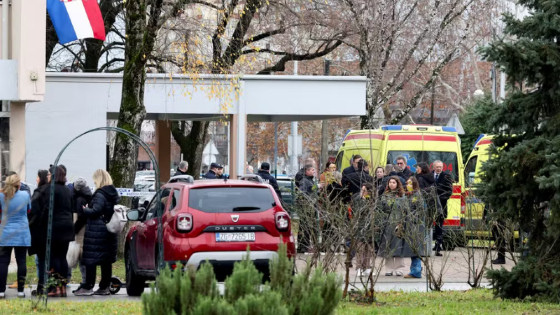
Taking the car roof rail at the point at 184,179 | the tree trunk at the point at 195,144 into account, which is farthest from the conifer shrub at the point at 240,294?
the tree trunk at the point at 195,144

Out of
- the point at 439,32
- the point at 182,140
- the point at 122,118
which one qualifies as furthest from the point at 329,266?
the point at 182,140

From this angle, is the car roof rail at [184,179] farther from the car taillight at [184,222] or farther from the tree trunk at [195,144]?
the tree trunk at [195,144]

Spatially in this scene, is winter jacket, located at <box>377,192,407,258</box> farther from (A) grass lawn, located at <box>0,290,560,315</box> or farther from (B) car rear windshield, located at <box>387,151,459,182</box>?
(B) car rear windshield, located at <box>387,151,459,182</box>

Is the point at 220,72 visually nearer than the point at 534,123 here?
No

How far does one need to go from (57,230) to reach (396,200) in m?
4.46

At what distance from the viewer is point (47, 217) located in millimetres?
14312

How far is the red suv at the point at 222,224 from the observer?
44.3 feet

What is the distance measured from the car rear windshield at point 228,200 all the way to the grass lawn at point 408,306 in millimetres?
1535

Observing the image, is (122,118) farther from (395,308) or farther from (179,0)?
(395,308)

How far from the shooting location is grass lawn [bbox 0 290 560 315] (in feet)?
37.3

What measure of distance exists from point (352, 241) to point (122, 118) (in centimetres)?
852

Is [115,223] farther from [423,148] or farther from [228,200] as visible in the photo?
[423,148]

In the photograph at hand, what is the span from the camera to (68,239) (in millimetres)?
14289

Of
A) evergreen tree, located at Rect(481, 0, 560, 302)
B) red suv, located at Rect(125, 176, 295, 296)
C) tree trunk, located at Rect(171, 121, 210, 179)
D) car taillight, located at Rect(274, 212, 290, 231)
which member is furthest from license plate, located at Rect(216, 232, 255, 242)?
tree trunk, located at Rect(171, 121, 210, 179)
